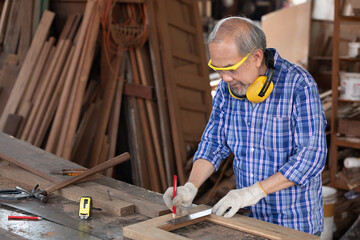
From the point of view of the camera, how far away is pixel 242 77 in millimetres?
2430

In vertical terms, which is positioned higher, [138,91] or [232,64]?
[232,64]

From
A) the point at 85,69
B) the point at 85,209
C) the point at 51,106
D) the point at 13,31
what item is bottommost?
the point at 85,209

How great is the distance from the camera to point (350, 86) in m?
5.02

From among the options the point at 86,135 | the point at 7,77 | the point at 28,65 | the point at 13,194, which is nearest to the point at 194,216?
the point at 13,194

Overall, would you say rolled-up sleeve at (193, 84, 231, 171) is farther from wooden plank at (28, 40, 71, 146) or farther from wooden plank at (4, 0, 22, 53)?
wooden plank at (4, 0, 22, 53)

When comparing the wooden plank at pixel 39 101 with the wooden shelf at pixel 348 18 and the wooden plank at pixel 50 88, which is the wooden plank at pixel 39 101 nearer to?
the wooden plank at pixel 50 88

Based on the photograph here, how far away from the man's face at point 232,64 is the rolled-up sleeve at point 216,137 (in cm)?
21

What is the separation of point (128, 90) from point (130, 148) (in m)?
0.64

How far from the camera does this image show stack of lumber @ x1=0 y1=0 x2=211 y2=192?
5.19m

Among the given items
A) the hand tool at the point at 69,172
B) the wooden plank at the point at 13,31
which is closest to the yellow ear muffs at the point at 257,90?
the hand tool at the point at 69,172

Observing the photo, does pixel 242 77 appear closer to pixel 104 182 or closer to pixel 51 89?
pixel 104 182

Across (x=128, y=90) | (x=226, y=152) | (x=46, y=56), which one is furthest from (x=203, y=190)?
(x=226, y=152)

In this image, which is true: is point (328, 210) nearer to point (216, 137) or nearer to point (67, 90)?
point (216, 137)

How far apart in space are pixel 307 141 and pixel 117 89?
344 cm
